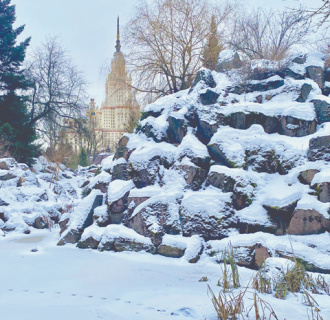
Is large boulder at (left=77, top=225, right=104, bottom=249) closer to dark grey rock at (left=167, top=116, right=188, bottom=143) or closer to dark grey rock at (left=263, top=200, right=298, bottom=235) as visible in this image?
dark grey rock at (left=167, top=116, right=188, bottom=143)

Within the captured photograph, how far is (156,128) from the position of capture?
22.5 feet

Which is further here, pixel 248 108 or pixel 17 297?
pixel 248 108

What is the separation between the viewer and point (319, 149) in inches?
198

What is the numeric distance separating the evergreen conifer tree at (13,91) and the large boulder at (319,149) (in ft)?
40.1

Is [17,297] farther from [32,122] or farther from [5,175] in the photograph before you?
[32,122]

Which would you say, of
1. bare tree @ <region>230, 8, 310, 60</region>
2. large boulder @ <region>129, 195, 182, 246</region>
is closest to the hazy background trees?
bare tree @ <region>230, 8, 310, 60</region>

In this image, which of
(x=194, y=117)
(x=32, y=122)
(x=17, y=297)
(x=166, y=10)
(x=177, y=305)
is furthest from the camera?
(x=32, y=122)

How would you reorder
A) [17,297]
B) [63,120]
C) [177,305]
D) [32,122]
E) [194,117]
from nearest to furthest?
[177,305], [17,297], [194,117], [32,122], [63,120]

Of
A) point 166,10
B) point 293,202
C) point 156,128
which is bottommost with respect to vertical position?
point 293,202

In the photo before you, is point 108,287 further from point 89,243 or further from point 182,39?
point 182,39

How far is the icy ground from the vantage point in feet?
7.64

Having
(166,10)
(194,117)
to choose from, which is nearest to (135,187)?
(194,117)

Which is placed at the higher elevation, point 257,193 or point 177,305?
point 257,193

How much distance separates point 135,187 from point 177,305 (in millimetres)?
3661
